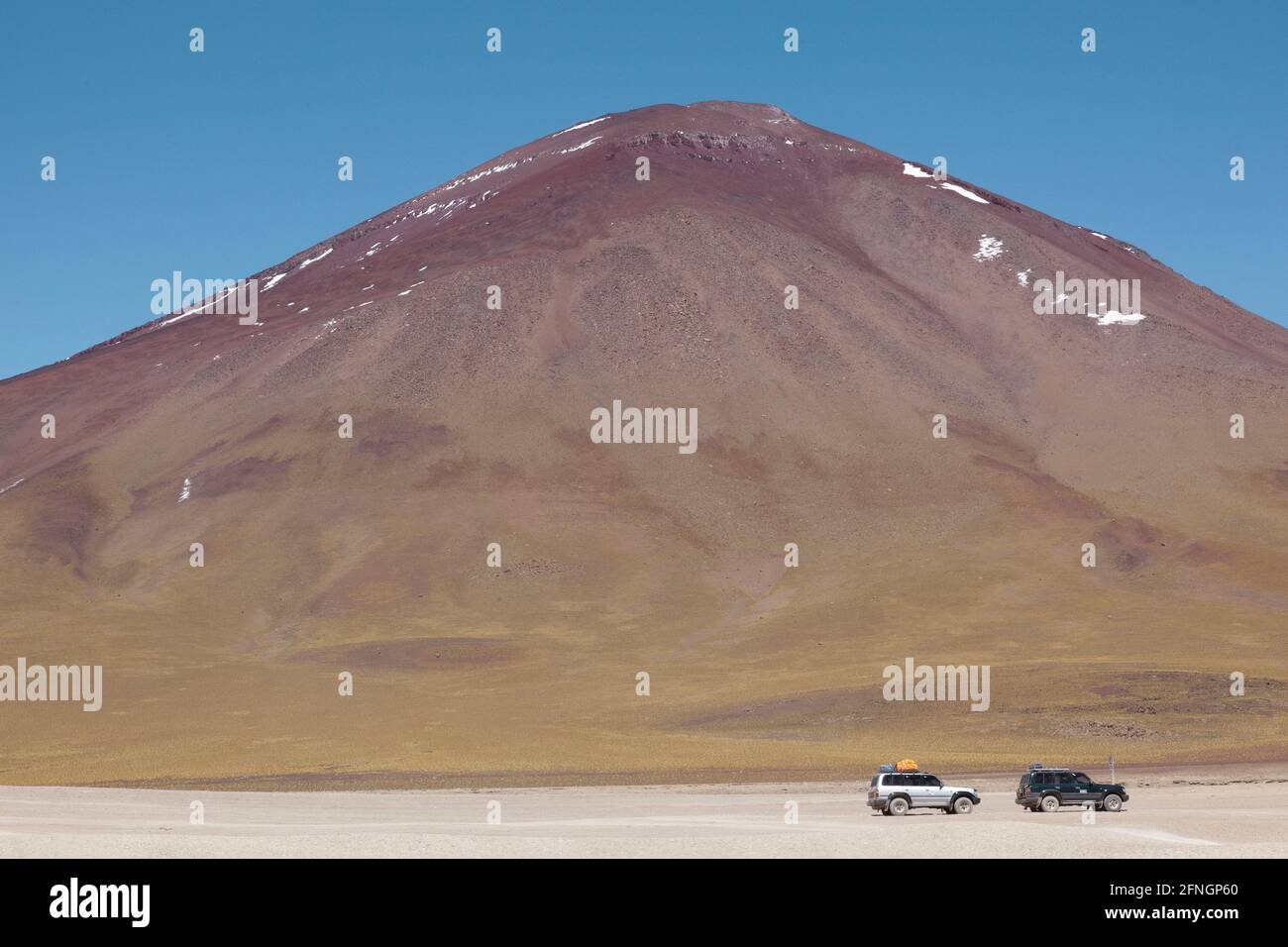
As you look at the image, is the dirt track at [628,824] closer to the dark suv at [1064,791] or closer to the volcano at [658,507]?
the dark suv at [1064,791]

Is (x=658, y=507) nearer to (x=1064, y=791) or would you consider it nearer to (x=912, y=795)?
(x=912, y=795)

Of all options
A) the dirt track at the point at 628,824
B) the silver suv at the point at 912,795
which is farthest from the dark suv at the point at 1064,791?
the silver suv at the point at 912,795

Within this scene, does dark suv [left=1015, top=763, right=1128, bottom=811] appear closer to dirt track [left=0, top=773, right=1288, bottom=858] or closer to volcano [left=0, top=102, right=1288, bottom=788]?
dirt track [left=0, top=773, right=1288, bottom=858]

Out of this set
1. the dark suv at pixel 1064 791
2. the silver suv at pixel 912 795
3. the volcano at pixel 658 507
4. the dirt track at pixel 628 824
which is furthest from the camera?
the volcano at pixel 658 507

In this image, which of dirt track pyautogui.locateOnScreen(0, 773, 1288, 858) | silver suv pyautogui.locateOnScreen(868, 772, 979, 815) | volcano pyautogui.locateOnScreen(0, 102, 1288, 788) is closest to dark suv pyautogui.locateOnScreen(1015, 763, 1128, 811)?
dirt track pyautogui.locateOnScreen(0, 773, 1288, 858)

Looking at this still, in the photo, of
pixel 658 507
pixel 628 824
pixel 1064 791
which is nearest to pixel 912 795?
pixel 1064 791
